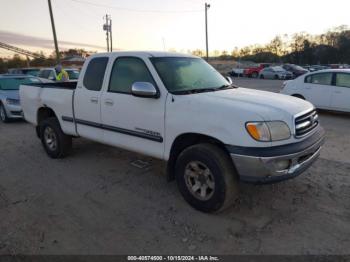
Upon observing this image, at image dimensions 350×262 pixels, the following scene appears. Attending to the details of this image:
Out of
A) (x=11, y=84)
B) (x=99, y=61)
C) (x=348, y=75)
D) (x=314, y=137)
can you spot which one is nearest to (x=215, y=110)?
(x=314, y=137)

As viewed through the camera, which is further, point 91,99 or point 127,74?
point 91,99

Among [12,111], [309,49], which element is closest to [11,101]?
[12,111]

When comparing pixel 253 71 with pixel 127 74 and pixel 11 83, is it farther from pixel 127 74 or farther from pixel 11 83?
pixel 127 74

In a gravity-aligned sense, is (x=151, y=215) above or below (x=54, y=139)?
below

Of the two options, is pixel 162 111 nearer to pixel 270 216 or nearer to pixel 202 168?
pixel 202 168

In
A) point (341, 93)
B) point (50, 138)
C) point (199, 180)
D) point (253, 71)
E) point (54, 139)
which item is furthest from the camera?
point (253, 71)

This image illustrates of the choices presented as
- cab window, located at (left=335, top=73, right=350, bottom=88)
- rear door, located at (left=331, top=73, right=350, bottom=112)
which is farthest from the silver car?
cab window, located at (left=335, top=73, right=350, bottom=88)

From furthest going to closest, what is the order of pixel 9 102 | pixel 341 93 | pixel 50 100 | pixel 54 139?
pixel 9 102
pixel 341 93
pixel 54 139
pixel 50 100

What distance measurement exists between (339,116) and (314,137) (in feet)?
23.5

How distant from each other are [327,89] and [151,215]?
821 cm

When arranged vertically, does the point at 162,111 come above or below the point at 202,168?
above

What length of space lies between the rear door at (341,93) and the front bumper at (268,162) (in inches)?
276

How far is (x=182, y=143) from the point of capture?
3.78 metres

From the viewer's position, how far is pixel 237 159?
3.12m
